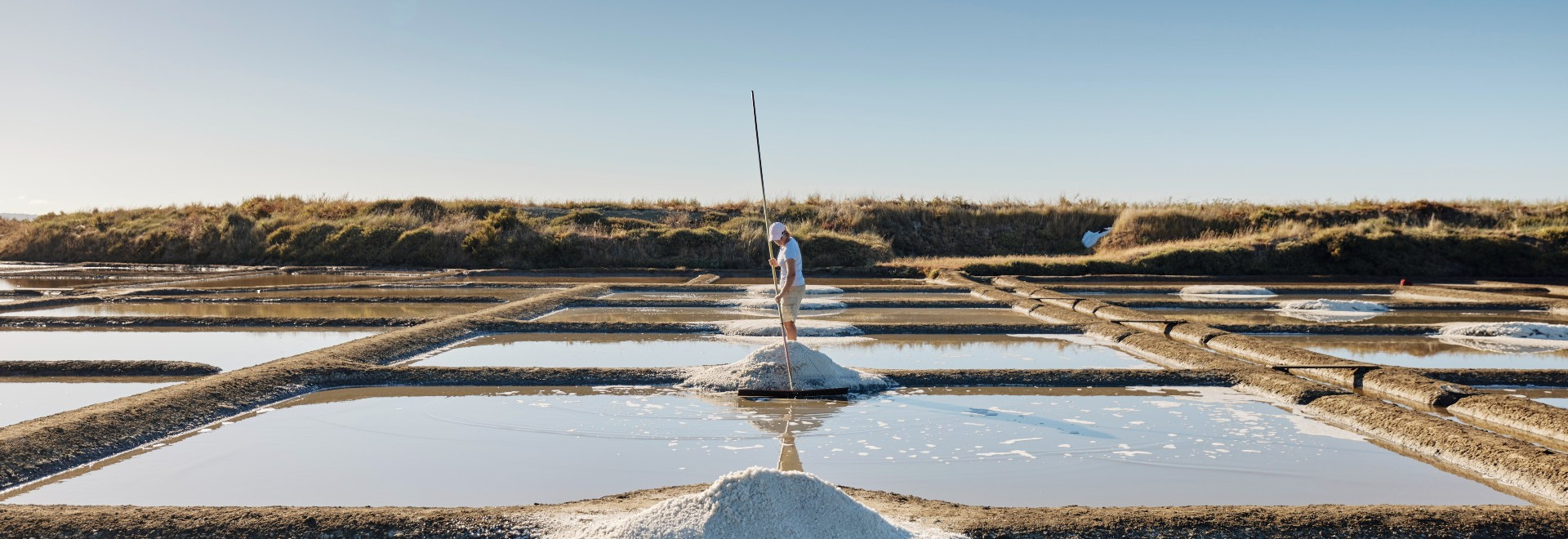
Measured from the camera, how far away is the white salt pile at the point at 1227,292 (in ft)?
44.3

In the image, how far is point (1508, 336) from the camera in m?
8.64

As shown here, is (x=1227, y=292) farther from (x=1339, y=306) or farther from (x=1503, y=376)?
(x=1503, y=376)

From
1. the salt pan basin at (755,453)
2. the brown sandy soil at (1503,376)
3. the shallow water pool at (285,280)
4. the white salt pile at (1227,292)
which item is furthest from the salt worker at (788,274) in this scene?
the shallow water pool at (285,280)

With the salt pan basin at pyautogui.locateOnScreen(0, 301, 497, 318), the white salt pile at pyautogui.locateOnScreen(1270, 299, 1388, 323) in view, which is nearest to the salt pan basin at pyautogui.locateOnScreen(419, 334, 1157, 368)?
the salt pan basin at pyautogui.locateOnScreen(0, 301, 497, 318)

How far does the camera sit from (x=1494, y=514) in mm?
3217

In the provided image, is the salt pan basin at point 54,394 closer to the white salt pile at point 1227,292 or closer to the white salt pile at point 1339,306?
the white salt pile at point 1339,306

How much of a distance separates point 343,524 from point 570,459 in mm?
1167

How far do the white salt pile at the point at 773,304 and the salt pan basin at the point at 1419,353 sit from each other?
4330 mm

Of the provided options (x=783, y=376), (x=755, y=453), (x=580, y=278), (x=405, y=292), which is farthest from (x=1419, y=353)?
(x=580, y=278)

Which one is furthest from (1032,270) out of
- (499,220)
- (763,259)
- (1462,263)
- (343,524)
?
(343,524)

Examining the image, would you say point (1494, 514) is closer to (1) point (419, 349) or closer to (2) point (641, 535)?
(2) point (641, 535)

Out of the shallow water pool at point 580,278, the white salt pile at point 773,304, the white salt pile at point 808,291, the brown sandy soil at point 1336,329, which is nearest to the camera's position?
the brown sandy soil at point 1336,329

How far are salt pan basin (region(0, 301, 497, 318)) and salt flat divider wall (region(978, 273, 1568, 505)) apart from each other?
6498 millimetres

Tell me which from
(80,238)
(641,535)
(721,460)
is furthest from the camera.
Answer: (80,238)
